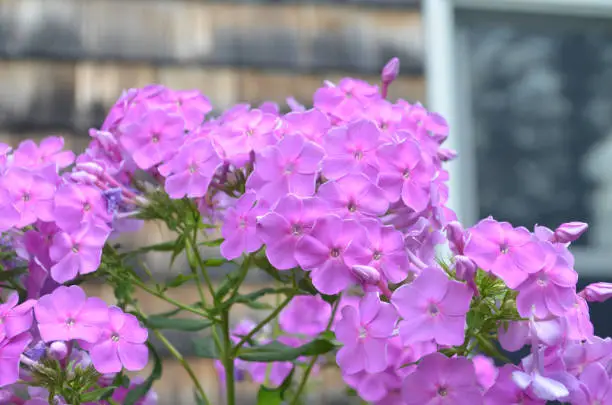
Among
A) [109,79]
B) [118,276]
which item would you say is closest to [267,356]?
[118,276]

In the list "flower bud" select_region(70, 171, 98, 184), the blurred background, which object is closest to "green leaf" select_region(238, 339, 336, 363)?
"flower bud" select_region(70, 171, 98, 184)

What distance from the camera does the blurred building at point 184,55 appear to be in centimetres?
221

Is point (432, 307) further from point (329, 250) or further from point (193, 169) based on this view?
point (193, 169)

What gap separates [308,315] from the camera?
0.95 metres

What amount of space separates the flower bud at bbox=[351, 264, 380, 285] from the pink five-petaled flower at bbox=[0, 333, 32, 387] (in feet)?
0.92

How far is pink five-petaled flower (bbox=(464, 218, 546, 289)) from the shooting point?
2.37 ft

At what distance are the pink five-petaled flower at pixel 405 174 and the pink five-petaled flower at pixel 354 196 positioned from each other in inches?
1.0

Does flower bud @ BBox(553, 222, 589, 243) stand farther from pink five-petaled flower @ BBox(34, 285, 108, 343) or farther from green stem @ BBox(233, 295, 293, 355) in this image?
pink five-petaled flower @ BBox(34, 285, 108, 343)

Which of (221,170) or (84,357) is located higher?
(221,170)

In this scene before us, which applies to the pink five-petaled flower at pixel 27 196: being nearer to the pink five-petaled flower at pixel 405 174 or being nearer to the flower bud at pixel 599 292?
the pink five-petaled flower at pixel 405 174

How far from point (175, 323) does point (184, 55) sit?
143cm

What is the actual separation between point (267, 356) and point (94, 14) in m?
1.57

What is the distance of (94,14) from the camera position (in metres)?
2.27

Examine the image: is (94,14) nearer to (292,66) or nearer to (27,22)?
(27,22)
